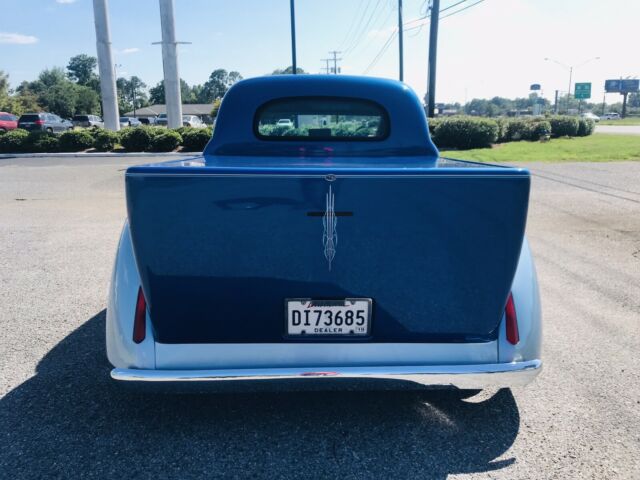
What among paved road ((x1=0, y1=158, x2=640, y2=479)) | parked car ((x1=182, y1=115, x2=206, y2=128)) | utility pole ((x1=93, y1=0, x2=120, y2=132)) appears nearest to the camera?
paved road ((x1=0, y1=158, x2=640, y2=479))

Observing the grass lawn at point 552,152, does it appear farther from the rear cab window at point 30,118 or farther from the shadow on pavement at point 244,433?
the rear cab window at point 30,118

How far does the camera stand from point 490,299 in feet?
7.00

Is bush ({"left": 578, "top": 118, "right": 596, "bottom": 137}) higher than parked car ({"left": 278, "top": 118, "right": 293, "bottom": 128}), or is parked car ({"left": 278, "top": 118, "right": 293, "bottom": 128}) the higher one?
bush ({"left": 578, "top": 118, "right": 596, "bottom": 137})

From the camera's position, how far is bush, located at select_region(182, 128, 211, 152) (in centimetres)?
1867

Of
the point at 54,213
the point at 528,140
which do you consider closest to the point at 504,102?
the point at 528,140

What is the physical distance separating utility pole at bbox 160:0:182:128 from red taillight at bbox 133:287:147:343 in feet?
71.9

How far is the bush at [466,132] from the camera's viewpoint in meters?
19.8

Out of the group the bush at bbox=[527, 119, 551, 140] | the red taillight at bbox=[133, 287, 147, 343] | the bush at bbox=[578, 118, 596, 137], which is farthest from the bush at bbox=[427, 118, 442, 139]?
the red taillight at bbox=[133, 287, 147, 343]

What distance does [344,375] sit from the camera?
2.12 metres

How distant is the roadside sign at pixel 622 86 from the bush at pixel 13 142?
11014cm

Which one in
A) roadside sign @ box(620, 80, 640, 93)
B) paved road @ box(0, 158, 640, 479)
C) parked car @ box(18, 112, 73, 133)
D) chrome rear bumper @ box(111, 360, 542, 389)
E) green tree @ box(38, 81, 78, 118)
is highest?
roadside sign @ box(620, 80, 640, 93)

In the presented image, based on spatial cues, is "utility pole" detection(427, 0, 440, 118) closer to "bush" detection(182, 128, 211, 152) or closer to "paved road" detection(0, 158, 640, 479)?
"bush" detection(182, 128, 211, 152)

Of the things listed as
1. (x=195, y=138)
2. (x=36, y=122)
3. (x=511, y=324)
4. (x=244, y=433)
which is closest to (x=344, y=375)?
(x=244, y=433)

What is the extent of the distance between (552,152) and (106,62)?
19.4 metres
